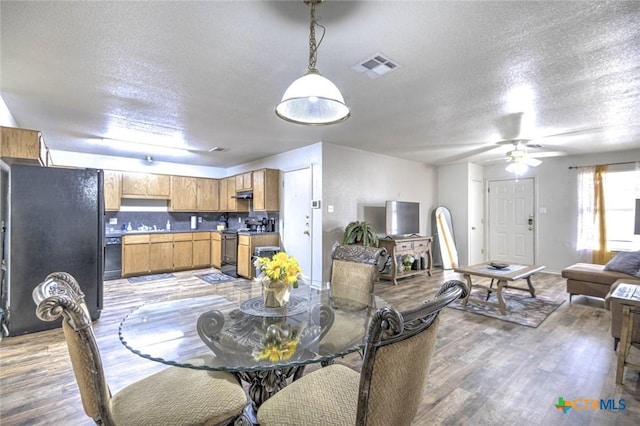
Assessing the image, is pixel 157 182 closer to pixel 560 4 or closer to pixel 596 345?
pixel 560 4

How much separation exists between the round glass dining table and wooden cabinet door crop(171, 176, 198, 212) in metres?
4.83

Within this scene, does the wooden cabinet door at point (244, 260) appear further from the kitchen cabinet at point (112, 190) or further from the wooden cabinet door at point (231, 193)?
the kitchen cabinet at point (112, 190)

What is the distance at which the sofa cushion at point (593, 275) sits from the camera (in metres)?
3.89

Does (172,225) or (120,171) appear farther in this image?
(172,225)

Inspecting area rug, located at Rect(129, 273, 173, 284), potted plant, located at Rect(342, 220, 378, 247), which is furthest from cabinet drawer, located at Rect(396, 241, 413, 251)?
area rug, located at Rect(129, 273, 173, 284)

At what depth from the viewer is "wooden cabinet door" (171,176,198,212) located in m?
6.59

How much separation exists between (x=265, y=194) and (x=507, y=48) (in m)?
4.44

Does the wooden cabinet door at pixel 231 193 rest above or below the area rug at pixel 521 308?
above

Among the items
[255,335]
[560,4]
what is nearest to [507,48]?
[560,4]

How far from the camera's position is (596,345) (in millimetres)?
2859

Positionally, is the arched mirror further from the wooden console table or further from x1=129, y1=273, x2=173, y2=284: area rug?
x1=129, y1=273, x2=173, y2=284: area rug

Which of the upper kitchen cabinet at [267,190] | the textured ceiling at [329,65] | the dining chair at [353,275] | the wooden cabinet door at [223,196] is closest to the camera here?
the textured ceiling at [329,65]

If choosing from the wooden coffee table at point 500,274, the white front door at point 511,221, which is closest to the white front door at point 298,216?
the wooden coffee table at point 500,274

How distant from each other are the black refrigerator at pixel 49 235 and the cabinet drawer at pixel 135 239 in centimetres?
245
